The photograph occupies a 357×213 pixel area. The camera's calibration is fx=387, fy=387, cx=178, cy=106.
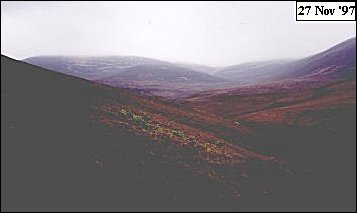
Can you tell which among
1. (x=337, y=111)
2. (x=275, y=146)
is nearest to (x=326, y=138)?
(x=275, y=146)

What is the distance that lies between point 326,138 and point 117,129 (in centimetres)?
1825

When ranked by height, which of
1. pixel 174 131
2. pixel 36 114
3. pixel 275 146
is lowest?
pixel 275 146

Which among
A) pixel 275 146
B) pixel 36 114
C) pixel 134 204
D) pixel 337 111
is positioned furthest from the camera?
pixel 337 111

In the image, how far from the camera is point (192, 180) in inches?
682

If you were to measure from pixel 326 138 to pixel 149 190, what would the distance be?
19.9 m

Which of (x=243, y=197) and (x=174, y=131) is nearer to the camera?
(x=243, y=197)

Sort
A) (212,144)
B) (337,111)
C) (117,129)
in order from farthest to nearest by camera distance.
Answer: (337,111)
(212,144)
(117,129)

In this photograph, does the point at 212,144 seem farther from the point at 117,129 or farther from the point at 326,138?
the point at 326,138

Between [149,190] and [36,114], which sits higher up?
[36,114]
